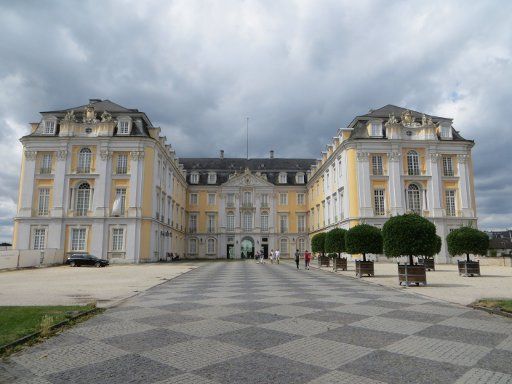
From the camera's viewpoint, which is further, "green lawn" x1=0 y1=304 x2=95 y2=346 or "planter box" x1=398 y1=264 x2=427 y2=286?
"planter box" x1=398 y1=264 x2=427 y2=286

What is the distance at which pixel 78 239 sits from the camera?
40.0 meters

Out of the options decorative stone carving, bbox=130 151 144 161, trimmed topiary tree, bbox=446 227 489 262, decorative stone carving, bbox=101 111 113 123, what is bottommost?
trimmed topiary tree, bbox=446 227 489 262

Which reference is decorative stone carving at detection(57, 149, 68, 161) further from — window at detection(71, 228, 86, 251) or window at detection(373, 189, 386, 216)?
window at detection(373, 189, 386, 216)

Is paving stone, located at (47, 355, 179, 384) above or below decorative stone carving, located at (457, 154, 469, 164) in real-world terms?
below

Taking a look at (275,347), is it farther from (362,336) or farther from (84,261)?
(84,261)

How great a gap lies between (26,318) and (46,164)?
123ft

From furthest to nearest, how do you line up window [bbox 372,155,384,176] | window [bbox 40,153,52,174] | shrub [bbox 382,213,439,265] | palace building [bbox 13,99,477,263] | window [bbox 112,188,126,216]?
1. window [bbox 372,155,384,176]
2. window [bbox 40,153,52,174]
3. palace building [bbox 13,99,477,263]
4. window [bbox 112,188,126,216]
5. shrub [bbox 382,213,439,265]

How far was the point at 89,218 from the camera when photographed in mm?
39969

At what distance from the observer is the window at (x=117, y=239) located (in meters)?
39.7

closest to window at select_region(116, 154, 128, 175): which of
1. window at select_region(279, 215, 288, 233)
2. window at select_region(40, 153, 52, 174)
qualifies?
window at select_region(40, 153, 52, 174)

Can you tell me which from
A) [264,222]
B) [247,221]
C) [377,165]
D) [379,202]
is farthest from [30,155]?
[379,202]

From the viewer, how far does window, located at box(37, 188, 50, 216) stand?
135 feet

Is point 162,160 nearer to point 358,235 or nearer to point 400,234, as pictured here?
point 358,235

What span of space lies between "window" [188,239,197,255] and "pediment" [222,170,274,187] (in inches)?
404
